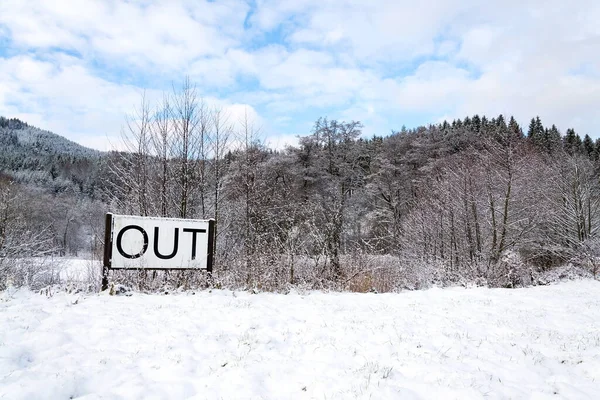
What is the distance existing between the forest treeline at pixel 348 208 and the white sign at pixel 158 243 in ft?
1.83

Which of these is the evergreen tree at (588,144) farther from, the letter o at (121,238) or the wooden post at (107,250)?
the wooden post at (107,250)

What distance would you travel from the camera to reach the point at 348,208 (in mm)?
25391

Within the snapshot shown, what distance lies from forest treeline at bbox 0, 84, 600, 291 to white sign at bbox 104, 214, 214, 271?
0.56 meters

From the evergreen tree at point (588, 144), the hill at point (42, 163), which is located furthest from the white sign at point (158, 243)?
→ the evergreen tree at point (588, 144)

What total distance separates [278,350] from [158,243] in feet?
13.3

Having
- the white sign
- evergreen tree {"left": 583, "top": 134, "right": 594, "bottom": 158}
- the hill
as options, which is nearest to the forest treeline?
the white sign

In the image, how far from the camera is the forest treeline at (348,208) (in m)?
9.58

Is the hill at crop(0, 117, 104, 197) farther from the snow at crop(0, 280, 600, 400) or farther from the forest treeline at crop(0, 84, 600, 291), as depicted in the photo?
the snow at crop(0, 280, 600, 400)

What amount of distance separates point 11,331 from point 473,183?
17701mm

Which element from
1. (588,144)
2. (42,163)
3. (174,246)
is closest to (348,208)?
(174,246)

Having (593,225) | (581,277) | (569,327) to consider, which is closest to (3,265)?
(569,327)

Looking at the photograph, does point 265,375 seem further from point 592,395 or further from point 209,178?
point 209,178

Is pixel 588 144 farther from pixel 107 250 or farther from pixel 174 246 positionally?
pixel 107 250

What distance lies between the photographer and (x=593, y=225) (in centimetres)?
2027
